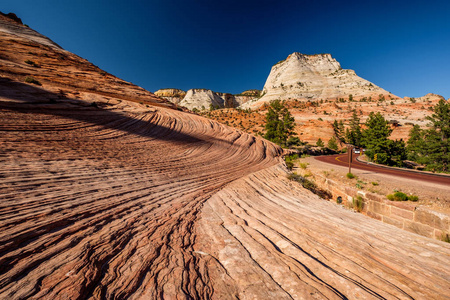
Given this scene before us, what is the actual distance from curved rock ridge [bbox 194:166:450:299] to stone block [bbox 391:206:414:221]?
5.07 m

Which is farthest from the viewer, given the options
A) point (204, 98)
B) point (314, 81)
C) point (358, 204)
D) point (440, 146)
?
point (204, 98)

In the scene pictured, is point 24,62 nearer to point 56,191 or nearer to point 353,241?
point 56,191

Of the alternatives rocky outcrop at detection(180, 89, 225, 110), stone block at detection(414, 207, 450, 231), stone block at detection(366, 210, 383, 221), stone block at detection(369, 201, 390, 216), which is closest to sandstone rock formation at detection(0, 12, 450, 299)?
stone block at detection(414, 207, 450, 231)

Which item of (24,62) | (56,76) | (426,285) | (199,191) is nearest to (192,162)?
(199,191)

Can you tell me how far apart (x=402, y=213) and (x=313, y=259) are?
8.02m

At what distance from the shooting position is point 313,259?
2.39m

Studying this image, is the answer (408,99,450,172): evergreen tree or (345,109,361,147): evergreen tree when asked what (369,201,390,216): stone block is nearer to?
(408,99,450,172): evergreen tree

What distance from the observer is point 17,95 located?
8453mm

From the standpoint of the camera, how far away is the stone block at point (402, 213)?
23.1ft

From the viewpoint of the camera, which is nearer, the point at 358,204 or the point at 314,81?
the point at 358,204

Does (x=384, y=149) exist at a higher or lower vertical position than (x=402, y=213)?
higher

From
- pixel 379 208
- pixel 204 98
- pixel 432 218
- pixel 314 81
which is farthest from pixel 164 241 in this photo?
pixel 204 98

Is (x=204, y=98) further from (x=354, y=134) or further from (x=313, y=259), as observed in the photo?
(x=313, y=259)

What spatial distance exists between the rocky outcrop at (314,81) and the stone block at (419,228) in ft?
281
